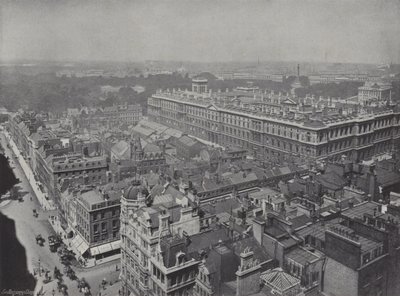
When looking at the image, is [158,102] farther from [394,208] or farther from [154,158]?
[394,208]

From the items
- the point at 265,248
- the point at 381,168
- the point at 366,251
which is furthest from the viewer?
the point at 381,168

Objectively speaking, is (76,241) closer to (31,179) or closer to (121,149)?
(31,179)

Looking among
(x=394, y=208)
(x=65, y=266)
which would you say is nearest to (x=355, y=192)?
(x=394, y=208)

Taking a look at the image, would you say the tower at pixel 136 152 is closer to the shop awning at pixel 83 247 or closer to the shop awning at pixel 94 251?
the shop awning at pixel 83 247

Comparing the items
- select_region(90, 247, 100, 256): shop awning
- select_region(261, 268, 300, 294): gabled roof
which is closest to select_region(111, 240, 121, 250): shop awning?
select_region(90, 247, 100, 256): shop awning

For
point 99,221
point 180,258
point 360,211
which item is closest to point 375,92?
point 360,211

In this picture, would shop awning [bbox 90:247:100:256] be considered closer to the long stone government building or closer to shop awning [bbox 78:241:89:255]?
shop awning [bbox 78:241:89:255]

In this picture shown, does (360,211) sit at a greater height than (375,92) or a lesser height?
lesser
